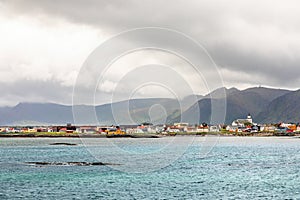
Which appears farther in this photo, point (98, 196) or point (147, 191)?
point (147, 191)

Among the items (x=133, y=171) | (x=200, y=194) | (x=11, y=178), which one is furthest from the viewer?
(x=133, y=171)

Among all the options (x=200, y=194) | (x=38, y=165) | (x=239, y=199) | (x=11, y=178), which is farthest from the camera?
(x=38, y=165)

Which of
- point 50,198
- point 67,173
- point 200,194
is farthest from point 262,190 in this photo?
point 67,173

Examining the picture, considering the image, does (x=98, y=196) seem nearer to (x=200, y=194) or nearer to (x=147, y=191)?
(x=147, y=191)

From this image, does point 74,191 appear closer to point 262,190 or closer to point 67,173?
point 67,173

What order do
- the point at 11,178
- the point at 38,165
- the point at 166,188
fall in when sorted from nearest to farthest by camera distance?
the point at 166,188
the point at 11,178
the point at 38,165

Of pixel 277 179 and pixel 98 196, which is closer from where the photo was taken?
pixel 98 196

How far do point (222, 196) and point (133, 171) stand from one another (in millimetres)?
24926

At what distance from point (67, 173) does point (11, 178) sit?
798cm

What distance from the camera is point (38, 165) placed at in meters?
75.8

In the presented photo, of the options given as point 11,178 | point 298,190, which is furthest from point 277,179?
point 11,178

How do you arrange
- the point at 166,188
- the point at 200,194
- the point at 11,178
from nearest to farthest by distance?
the point at 200,194, the point at 166,188, the point at 11,178

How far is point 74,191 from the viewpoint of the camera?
47469 millimetres

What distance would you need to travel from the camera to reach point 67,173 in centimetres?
6297
